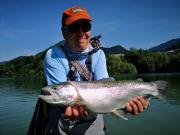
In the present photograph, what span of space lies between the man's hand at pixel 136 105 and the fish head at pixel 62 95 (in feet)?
3.12

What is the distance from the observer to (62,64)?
163 inches

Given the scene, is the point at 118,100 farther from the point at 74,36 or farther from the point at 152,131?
the point at 152,131

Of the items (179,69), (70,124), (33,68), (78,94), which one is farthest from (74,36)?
(33,68)

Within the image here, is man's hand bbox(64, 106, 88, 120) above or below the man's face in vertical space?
below

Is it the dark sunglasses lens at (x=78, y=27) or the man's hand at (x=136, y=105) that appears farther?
the dark sunglasses lens at (x=78, y=27)

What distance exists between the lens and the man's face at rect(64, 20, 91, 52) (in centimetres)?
433

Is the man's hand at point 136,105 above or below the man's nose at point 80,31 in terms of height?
below

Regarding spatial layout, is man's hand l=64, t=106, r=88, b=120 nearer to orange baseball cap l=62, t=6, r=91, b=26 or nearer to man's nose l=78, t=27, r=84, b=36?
man's nose l=78, t=27, r=84, b=36

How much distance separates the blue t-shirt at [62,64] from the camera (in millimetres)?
4082

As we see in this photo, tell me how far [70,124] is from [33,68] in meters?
142

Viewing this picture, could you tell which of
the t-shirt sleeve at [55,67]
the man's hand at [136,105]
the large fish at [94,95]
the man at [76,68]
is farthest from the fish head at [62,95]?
the man's hand at [136,105]

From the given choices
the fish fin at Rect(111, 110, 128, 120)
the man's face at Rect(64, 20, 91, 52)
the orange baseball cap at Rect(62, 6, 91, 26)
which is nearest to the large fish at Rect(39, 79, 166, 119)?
the fish fin at Rect(111, 110, 128, 120)

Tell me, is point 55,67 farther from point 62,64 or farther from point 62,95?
point 62,95

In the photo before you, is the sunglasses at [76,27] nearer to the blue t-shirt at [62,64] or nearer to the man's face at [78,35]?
the man's face at [78,35]
